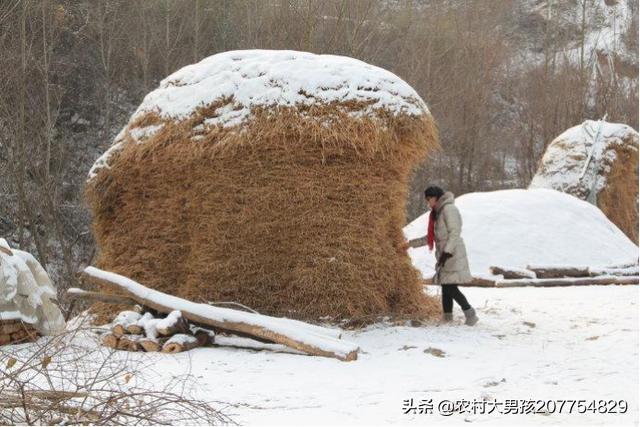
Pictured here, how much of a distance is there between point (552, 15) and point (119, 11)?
2603 cm

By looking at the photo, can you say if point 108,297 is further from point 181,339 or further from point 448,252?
point 448,252

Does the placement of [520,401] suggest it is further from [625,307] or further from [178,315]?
[625,307]

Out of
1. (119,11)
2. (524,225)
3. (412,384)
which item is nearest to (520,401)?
(412,384)

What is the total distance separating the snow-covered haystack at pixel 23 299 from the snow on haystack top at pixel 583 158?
612 inches

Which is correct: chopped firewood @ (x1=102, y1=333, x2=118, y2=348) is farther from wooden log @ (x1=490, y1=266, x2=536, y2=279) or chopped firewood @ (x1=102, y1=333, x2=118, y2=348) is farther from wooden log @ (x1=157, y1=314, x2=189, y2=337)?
wooden log @ (x1=490, y1=266, x2=536, y2=279)

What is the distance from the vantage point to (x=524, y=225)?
50.4ft

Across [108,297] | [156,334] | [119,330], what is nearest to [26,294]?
[108,297]

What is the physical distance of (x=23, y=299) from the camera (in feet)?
24.3

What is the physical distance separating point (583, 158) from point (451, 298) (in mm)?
13426

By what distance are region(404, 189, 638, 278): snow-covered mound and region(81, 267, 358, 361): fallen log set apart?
734 centimetres

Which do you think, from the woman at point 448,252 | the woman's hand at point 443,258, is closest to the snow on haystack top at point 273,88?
the woman at point 448,252

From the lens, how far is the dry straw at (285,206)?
788 centimetres

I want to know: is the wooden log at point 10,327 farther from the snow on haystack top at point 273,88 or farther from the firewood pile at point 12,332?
the snow on haystack top at point 273,88

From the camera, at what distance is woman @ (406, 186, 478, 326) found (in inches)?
324
